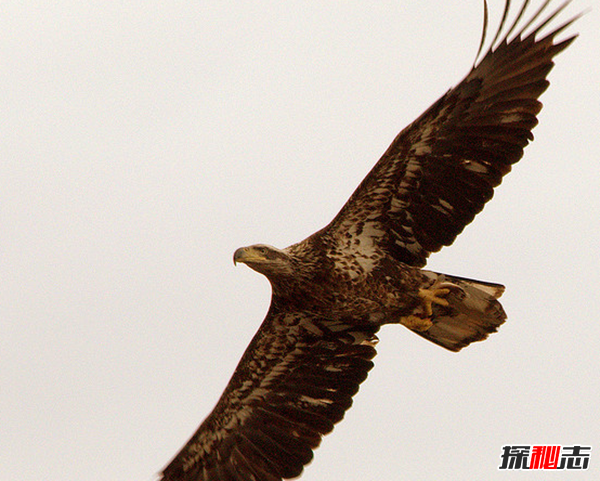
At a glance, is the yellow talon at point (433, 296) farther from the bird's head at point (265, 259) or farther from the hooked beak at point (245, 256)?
the hooked beak at point (245, 256)

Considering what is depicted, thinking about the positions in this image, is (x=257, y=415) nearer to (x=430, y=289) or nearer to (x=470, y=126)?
(x=430, y=289)

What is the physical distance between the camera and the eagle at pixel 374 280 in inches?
634

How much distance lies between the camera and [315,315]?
54.9 feet

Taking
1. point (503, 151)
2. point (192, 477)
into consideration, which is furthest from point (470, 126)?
point (192, 477)

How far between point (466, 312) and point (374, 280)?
1.22 m

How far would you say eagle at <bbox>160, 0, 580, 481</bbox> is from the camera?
52.9ft

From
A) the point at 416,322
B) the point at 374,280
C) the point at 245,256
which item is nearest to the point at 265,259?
the point at 245,256

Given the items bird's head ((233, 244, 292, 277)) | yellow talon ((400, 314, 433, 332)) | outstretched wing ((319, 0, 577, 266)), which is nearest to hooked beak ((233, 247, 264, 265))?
bird's head ((233, 244, 292, 277))

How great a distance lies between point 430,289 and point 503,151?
1920 mm

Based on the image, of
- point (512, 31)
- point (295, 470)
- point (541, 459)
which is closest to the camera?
point (512, 31)

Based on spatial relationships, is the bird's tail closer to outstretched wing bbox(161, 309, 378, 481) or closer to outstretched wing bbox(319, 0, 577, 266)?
outstretched wing bbox(319, 0, 577, 266)

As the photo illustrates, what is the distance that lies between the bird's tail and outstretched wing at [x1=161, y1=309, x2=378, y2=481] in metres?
1.00

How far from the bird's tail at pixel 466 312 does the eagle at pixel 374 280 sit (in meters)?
0.01

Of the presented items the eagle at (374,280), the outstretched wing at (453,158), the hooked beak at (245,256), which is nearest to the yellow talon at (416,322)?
the eagle at (374,280)
